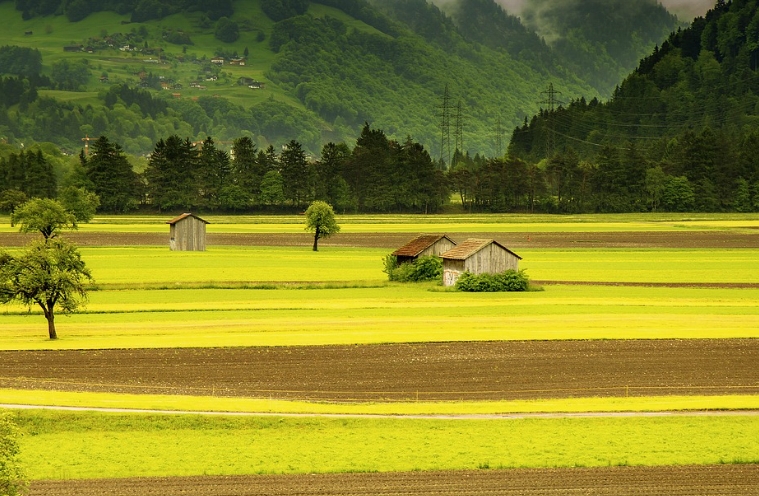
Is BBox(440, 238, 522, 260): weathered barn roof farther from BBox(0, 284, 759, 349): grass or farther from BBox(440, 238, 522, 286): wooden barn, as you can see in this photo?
BBox(0, 284, 759, 349): grass

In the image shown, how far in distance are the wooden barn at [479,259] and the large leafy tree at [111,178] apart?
11778cm

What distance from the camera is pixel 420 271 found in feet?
297

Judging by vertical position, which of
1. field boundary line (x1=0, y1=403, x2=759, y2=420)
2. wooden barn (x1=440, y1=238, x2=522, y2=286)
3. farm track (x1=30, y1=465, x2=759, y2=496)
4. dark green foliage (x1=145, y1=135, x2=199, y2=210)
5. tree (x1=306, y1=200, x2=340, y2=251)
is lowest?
farm track (x1=30, y1=465, x2=759, y2=496)

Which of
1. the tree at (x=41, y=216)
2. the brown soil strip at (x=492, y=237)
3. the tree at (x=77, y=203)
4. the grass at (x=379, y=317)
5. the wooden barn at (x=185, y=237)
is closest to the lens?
the grass at (x=379, y=317)

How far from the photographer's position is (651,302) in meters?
75.1

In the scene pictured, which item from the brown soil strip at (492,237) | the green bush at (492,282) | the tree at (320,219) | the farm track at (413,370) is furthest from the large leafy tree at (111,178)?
the farm track at (413,370)

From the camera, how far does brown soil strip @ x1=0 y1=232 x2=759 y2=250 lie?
127062 mm

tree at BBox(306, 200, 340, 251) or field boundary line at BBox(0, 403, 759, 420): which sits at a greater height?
tree at BBox(306, 200, 340, 251)

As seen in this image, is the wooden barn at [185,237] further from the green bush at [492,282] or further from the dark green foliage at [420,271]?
the green bush at [492,282]

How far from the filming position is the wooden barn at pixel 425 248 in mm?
90688

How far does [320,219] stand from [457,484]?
Result: 89850 millimetres

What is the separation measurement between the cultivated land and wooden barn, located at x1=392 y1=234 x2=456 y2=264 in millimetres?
2779

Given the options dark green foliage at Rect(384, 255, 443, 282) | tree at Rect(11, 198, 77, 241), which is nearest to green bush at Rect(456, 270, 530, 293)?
dark green foliage at Rect(384, 255, 443, 282)

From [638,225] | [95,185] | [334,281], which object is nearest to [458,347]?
[334,281]
